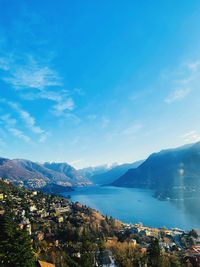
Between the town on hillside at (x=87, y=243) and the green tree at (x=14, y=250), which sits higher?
the green tree at (x=14, y=250)

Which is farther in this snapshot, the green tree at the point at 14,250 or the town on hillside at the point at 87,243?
the town on hillside at the point at 87,243

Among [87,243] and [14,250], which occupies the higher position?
[14,250]

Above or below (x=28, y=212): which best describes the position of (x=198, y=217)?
below

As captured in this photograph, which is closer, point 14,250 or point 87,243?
point 14,250

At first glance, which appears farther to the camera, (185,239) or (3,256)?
(185,239)

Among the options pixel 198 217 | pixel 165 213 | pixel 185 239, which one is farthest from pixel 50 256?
pixel 165 213

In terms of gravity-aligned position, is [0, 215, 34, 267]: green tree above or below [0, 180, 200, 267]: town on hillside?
above

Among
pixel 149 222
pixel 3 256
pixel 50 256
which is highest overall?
pixel 3 256

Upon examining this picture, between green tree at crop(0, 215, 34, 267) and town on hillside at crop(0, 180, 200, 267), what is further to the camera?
town on hillside at crop(0, 180, 200, 267)

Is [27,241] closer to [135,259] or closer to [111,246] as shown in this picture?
[135,259]

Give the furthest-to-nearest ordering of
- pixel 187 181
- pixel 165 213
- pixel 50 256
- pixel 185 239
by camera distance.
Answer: pixel 187 181, pixel 165 213, pixel 185 239, pixel 50 256

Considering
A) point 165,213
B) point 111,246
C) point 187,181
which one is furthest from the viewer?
point 187,181
